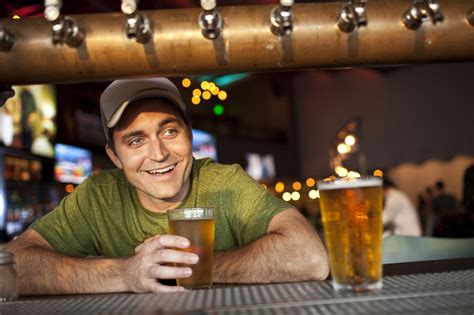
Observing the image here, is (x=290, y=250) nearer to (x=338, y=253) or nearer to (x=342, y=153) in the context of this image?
(x=338, y=253)

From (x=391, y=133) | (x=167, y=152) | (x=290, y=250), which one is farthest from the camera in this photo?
(x=391, y=133)

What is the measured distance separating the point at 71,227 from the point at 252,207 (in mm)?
520

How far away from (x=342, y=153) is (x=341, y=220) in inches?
411

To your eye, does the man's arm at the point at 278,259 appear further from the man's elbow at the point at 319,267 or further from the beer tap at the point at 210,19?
the beer tap at the point at 210,19

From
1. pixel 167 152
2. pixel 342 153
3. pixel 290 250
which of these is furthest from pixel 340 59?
pixel 342 153

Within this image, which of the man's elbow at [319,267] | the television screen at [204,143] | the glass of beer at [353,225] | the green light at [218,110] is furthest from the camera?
the green light at [218,110]

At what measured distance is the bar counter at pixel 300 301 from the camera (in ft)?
1.99

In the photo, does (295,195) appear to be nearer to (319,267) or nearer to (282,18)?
(319,267)

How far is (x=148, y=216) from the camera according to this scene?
65.5 inches

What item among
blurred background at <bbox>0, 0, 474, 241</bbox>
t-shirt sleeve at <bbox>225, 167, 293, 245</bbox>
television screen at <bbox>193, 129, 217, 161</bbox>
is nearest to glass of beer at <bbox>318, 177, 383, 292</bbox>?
t-shirt sleeve at <bbox>225, 167, 293, 245</bbox>

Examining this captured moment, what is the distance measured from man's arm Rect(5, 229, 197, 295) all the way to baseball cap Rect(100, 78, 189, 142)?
1.23 ft

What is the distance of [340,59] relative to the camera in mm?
857

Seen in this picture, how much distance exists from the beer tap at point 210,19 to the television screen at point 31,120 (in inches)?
185

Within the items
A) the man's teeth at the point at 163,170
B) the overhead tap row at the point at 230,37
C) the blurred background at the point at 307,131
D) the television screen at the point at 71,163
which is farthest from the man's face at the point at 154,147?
the television screen at the point at 71,163
